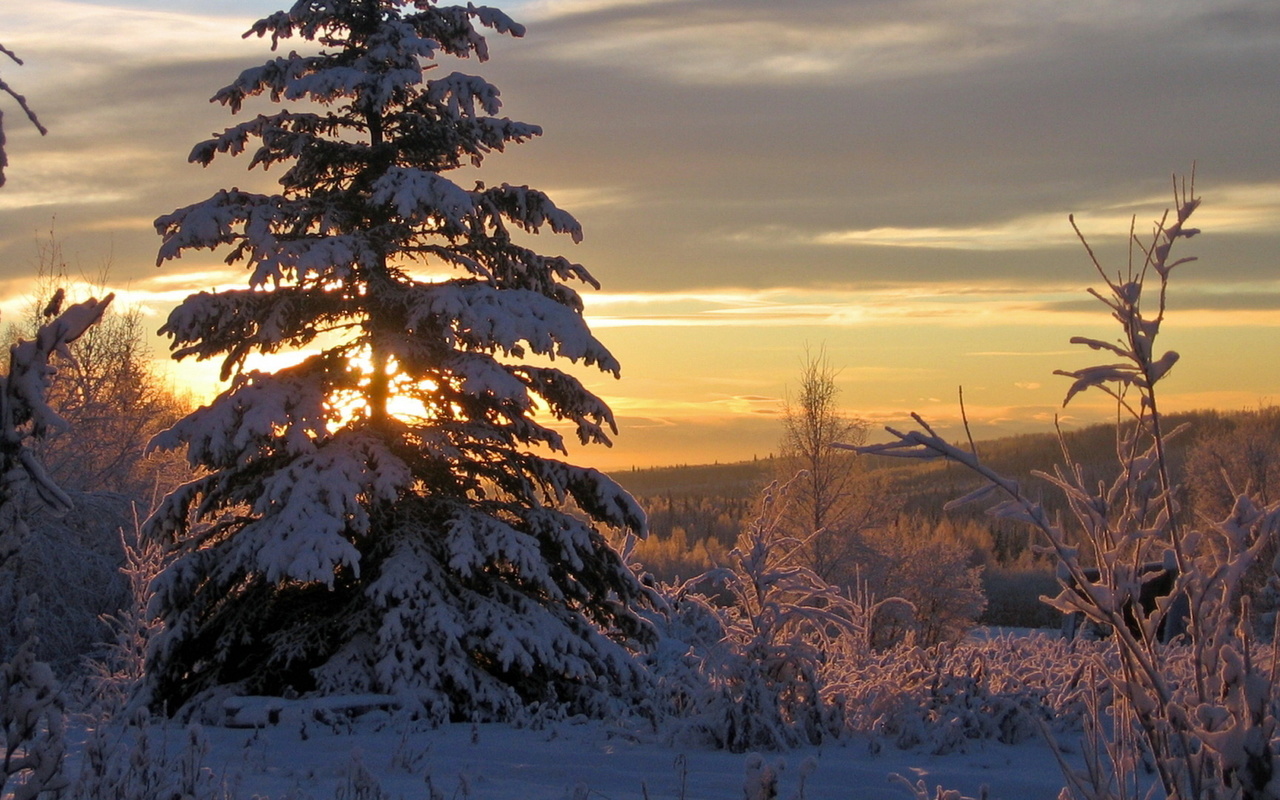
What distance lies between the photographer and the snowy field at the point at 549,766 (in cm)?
598

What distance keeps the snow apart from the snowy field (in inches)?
0.4

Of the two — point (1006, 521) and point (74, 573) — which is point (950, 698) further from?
point (1006, 521)

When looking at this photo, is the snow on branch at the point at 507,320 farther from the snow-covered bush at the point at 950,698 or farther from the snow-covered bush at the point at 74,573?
the snow-covered bush at the point at 74,573

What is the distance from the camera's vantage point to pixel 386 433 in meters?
11.0

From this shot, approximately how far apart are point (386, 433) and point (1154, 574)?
9148 mm

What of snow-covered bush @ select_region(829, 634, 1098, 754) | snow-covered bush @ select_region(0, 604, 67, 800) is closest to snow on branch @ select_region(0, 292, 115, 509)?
snow-covered bush @ select_region(0, 604, 67, 800)

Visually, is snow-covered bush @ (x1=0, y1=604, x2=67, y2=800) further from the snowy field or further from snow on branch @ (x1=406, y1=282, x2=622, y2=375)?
snow on branch @ (x1=406, y1=282, x2=622, y2=375)

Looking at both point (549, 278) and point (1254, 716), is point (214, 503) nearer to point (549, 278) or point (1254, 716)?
point (549, 278)

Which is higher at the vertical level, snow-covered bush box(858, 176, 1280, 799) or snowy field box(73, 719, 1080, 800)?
snow-covered bush box(858, 176, 1280, 799)

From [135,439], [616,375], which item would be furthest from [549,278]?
[135,439]

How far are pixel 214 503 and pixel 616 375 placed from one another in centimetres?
408

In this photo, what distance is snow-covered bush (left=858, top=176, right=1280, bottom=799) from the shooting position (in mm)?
2283

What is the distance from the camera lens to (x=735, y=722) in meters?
7.72

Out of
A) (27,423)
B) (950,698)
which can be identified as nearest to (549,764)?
(950,698)
